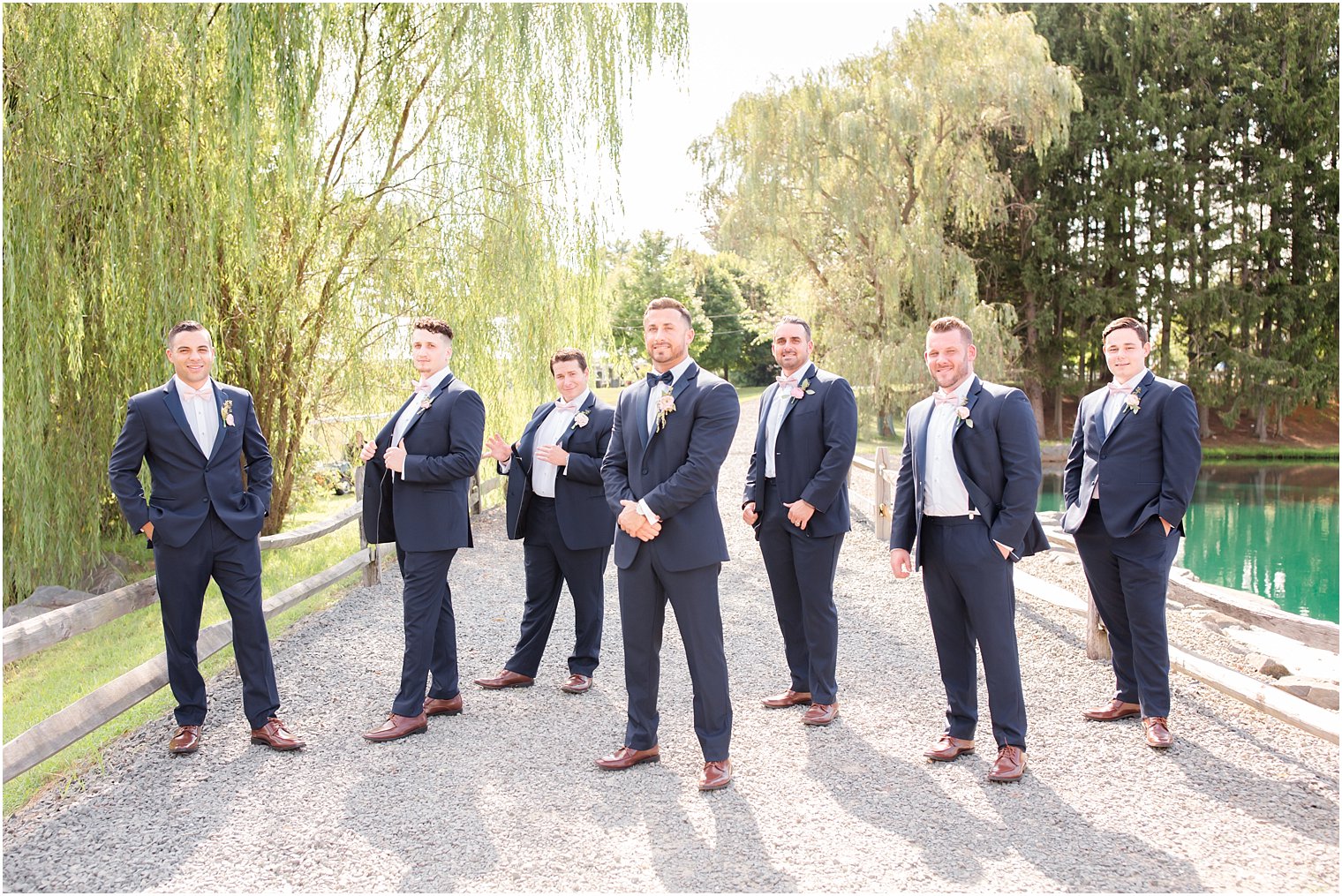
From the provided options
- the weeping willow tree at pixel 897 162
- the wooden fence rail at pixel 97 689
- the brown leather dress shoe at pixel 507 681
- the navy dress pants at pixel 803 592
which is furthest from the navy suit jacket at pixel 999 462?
the weeping willow tree at pixel 897 162

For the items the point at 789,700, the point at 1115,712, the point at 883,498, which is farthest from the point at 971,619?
the point at 883,498

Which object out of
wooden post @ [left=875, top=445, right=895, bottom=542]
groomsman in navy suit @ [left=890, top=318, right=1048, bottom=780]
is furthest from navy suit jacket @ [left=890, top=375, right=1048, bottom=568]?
wooden post @ [left=875, top=445, right=895, bottom=542]

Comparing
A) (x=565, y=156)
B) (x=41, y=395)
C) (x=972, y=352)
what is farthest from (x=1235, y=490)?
(x=41, y=395)

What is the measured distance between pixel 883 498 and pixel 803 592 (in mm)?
6226

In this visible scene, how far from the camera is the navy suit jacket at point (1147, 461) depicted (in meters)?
4.26

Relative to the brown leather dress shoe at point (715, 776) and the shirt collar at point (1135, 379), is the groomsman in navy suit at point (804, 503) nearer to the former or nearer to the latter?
the brown leather dress shoe at point (715, 776)

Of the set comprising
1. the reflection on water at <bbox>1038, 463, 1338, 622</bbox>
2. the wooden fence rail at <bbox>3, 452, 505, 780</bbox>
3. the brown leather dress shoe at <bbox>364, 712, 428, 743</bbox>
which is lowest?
the reflection on water at <bbox>1038, 463, 1338, 622</bbox>

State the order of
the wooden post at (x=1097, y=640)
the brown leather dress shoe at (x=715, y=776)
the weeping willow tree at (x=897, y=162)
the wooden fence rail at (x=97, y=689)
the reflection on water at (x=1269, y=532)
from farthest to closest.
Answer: the weeping willow tree at (x=897, y=162)
the reflection on water at (x=1269, y=532)
the wooden post at (x=1097, y=640)
the brown leather dress shoe at (x=715, y=776)
the wooden fence rail at (x=97, y=689)

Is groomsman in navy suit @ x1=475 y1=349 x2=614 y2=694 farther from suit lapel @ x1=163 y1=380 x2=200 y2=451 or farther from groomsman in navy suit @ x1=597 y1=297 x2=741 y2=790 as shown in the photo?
suit lapel @ x1=163 y1=380 x2=200 y2=451

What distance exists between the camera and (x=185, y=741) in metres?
4.28

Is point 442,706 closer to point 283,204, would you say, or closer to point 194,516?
point 194,516

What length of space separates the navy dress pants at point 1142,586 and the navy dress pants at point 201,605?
3.73 meters

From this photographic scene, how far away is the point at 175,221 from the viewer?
6844 millimetres

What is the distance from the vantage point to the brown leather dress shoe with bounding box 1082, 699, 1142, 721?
15.0 ft
